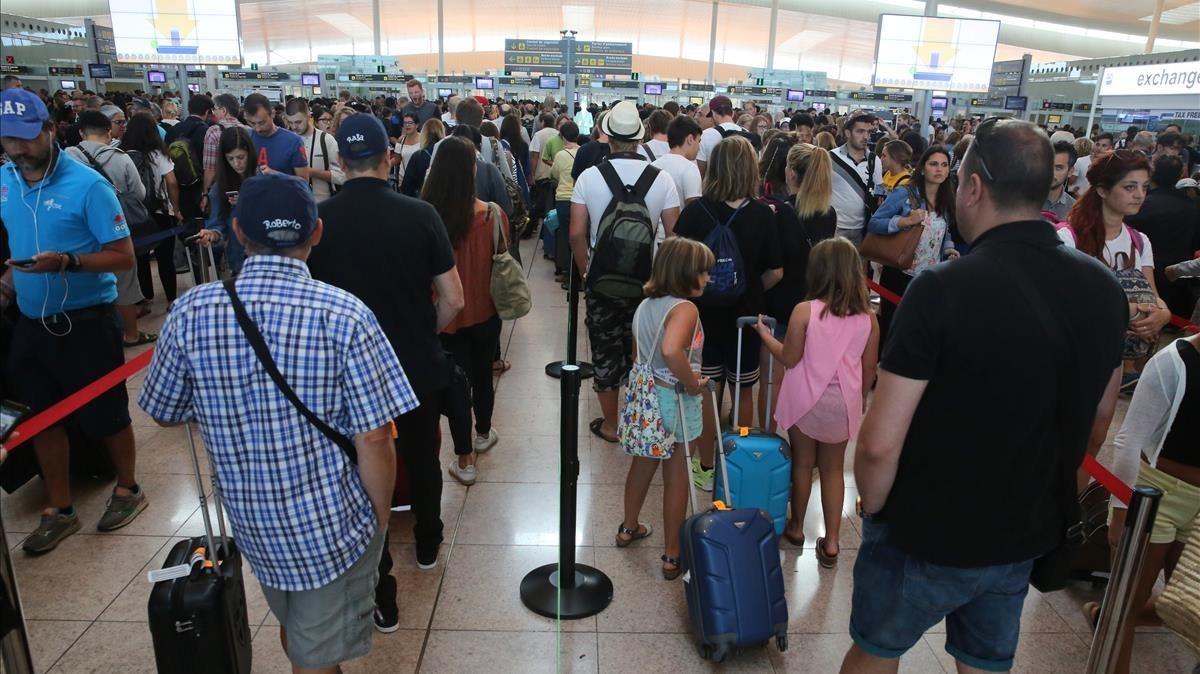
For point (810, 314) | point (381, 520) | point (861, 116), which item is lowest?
point (381, 520)

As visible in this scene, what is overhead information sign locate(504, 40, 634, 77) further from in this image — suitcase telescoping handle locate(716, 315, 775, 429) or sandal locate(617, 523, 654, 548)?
sandal locate(617, 523, 654, 548)

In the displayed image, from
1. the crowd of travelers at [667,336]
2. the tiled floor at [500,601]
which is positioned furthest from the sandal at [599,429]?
the tiled floor at [500,601]

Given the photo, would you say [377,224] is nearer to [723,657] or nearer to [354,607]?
[354,607]

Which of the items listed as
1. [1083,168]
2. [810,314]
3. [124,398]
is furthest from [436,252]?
[1083,168]

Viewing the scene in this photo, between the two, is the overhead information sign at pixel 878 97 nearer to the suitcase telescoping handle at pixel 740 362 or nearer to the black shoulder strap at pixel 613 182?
the black shoulder strap at pixel 613 182

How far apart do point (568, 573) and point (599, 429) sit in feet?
5.95

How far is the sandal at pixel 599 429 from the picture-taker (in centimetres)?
486

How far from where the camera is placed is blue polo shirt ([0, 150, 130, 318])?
10.7 ft

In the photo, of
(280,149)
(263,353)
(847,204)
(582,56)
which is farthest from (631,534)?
(582,56)

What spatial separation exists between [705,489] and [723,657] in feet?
4.71

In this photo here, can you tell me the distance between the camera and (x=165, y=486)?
4.16 m

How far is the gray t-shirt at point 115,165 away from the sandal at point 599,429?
383cm

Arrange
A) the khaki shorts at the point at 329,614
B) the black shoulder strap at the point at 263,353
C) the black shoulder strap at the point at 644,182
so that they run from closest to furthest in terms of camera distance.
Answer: the black shoulder strap at the point at 263,353, the khaki shorts at the point at 329,614, the black shoulder strap at the point at 644,182

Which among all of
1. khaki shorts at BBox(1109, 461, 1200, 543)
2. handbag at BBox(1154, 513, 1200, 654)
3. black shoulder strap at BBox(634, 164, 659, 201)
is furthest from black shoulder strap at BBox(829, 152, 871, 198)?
handbag at BBox(1154, 513, 1200, 654)
